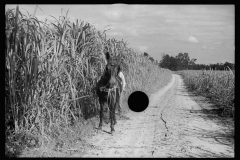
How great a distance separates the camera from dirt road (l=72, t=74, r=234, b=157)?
11.7 feet

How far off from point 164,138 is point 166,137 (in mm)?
95

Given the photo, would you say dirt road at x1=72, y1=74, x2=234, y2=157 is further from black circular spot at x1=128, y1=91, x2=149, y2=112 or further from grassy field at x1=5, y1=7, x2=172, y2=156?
black circular spot at x1=128, y1=91, x2=149, y2=112

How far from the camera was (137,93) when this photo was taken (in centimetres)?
214

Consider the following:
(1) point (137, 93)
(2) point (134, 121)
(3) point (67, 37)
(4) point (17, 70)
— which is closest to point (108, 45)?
(3) point (67, 37)

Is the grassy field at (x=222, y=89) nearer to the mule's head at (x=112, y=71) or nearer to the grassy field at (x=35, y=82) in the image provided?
the mule's head at (x=112, y=71)

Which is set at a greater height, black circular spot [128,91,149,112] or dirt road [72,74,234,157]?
black circular spot [128,91,149,112]

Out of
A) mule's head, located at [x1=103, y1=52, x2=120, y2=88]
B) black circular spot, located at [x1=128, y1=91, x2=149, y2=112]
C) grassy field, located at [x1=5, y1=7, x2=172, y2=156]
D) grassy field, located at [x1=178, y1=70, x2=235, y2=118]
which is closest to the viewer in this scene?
black circular spot, located at [x1=128, y1=91, x2=149, y2=112]

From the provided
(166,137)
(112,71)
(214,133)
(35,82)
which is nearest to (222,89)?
(214,133)

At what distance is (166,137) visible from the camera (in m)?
4.47

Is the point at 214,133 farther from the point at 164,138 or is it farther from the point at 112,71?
the point at 112,71

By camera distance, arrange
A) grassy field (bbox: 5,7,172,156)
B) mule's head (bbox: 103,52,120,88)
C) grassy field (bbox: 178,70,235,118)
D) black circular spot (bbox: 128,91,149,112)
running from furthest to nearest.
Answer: grassy field (bbox: 178,70,235,118)
mule's head (bbox: 103,52,120,88)
grassy field (bbox: 5,7,172,156)
black circular spot (bbox: 128,91,149,112)

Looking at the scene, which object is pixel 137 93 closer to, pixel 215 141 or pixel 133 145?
pixel 133 145

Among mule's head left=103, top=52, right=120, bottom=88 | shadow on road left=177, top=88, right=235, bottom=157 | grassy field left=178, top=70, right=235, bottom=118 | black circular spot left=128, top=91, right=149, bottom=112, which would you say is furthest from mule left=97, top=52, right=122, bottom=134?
grassy field left=178, top=70, right=235, bottom=118

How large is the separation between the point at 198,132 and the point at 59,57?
356 cm
